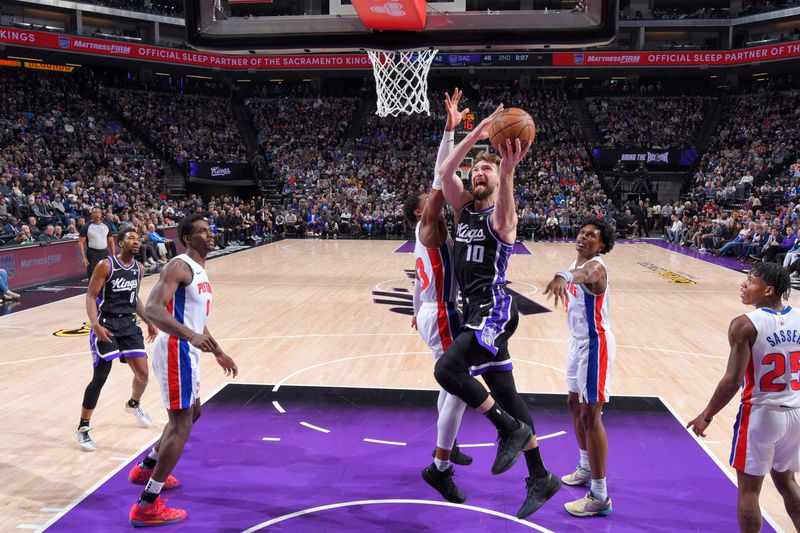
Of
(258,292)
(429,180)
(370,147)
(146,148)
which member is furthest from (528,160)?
(258,292)

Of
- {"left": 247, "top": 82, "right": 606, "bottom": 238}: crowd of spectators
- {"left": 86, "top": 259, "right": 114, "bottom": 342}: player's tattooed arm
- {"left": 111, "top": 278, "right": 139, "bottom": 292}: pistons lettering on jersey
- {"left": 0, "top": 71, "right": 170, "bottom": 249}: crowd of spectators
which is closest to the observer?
{"left": 86, "top": 259, "right": 114, "bottom": 342}: player's tattooed arm

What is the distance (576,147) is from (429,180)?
6951 mm

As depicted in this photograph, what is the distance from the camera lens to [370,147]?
97.4 ft

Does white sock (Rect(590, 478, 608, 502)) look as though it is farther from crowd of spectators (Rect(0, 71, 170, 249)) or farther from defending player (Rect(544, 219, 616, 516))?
crowd of spectators (Rect(0, 71, 170, 249))

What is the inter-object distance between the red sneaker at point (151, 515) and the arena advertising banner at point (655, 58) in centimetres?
2727

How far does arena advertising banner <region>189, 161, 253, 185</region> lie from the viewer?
1080 inches

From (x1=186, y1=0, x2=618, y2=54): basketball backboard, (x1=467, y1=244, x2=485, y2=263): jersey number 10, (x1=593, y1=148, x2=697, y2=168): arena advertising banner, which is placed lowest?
(x1=467, y1=244, x2=485, y2=263): jersey number 10

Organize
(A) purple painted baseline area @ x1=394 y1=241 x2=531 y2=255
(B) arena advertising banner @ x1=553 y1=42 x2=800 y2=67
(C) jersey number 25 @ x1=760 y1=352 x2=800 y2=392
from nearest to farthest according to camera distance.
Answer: (C) jersey number 25 @ x1=760 y1=352 x2=800 y2=392
(A) purple painted baseline area @ x1=394 y1=241 x2=531 y2=255
(B) arena advertising banner @ x1=553 y1=42 x2=800 y2=67

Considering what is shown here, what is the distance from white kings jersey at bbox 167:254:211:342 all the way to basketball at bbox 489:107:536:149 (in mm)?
1801

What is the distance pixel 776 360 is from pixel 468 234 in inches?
63.9

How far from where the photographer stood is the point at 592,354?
3.83 meters

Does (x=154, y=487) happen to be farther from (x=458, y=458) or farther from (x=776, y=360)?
(x=776, y=360)

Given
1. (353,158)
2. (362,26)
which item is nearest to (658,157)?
(353,158)

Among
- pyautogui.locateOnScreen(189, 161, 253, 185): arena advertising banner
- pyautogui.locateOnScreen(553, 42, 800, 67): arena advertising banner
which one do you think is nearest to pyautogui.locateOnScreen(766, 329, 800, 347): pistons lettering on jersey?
pyautogui.locateOnScreen(189, 161, 253, 185): arena advertising banner
